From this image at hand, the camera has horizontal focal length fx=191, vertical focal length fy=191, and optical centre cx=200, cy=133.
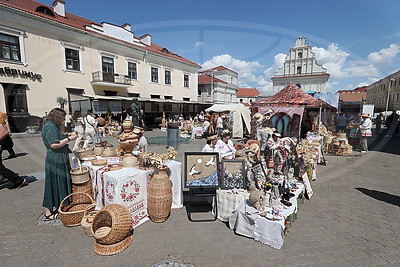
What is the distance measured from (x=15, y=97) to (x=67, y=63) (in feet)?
15.1

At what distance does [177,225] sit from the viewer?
315 cm

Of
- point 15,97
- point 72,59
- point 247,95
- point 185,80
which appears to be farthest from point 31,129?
point 247,95

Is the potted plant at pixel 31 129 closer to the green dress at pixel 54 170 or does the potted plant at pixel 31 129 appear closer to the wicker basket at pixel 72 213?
the green dress at pixel 54 170

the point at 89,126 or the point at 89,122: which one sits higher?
the point at 89,122

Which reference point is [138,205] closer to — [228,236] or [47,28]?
[228,236]

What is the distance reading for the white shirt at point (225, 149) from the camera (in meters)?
3.80

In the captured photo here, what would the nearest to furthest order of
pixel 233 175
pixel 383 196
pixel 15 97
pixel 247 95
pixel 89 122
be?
pixel 233 175 < pixel 383 196 < pixel 89 122 < pixel 15 97 < pixel 247 95

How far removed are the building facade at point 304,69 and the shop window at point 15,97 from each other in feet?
139

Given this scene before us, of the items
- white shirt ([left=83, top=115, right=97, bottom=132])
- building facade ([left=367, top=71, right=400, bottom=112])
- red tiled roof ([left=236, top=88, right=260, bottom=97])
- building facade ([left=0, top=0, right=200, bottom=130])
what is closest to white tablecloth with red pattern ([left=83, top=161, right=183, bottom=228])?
white shirt ([left=83, top=115, right=97, bottom=132])

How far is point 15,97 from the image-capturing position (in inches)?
535

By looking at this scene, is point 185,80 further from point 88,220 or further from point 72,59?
point 88,220

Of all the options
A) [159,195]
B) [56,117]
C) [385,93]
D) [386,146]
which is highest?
[385,93]

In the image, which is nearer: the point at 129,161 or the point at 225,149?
the point at 129,161

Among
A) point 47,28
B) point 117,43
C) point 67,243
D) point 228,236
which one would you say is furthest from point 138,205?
point 117,43
